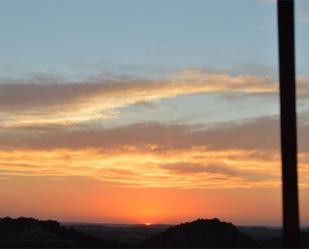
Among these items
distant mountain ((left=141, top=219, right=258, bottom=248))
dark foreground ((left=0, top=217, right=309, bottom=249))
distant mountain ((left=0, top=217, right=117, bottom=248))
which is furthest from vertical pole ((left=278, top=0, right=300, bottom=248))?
distant mountain ((left=141, top=219, right=258, bottom=248))

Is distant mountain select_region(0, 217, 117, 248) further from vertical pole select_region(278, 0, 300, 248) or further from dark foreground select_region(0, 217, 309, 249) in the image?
vertical pole select_region(278, 0, 300, 248)

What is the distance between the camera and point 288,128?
731 cm

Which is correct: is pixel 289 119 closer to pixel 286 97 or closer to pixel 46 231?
pixel 286 97

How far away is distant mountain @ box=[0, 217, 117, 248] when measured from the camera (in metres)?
36.5

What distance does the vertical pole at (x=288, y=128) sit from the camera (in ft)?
23.8

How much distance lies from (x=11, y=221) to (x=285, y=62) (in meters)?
38.6

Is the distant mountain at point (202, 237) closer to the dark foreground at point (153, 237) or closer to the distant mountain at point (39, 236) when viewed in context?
the dark foreground at point (153, 237)

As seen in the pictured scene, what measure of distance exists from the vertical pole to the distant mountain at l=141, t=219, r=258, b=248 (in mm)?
29974

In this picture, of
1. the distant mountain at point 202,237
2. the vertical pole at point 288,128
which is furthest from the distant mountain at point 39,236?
the vertical pole at point 288,128

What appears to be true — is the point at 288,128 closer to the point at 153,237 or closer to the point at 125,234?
the point at 153,237

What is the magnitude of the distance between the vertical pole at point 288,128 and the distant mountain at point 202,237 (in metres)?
30.0

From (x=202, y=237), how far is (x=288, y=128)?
32.9 m

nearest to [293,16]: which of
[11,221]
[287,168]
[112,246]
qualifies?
[287,168]

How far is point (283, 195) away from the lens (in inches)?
287
